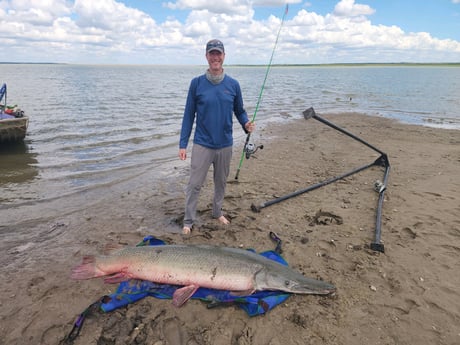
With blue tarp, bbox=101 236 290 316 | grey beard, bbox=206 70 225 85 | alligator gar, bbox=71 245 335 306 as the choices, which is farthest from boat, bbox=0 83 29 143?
blue tarp, bbox=101 236 290 316

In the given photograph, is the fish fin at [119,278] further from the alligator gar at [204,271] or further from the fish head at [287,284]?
the fish head at [287,284]

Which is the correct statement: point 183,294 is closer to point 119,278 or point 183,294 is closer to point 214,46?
point 119,278

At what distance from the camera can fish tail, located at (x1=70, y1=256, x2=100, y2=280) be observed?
13.8 ft

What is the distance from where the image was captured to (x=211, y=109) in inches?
195

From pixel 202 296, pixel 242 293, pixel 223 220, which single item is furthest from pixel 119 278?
pixel 223 220

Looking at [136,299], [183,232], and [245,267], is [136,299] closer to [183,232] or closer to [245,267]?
[245,267]

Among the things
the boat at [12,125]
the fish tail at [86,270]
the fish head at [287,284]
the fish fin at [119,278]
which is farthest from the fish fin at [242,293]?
the boat at [12,125]

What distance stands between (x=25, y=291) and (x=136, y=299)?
157 centimetres

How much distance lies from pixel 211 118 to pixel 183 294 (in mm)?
2671

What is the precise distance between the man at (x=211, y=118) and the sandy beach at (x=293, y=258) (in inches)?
42.2

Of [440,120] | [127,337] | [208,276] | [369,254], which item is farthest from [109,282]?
[440,120]

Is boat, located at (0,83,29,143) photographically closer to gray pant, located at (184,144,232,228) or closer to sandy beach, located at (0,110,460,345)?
sandy beach, located at (0,110,460,345)

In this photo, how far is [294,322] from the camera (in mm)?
3484

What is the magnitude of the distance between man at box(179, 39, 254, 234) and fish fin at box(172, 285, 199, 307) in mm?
1802
